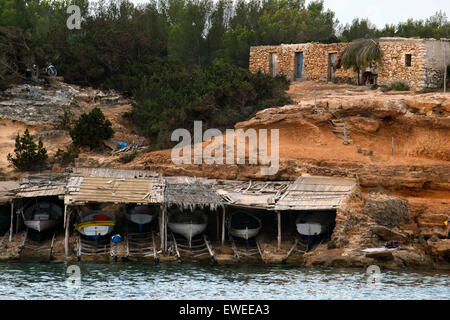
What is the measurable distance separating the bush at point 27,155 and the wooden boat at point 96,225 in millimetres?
7342

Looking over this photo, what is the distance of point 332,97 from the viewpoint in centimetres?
4697

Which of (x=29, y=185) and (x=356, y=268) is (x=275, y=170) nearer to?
(x=356, y=268)

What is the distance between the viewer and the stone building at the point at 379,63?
48125 mm

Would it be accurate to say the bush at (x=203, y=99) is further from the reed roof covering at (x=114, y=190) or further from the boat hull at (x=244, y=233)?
the boat hull at (x=244, y=233)

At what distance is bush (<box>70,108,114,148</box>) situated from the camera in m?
47.4

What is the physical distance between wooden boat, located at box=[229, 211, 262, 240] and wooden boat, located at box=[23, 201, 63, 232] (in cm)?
751

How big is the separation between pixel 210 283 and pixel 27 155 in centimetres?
1611

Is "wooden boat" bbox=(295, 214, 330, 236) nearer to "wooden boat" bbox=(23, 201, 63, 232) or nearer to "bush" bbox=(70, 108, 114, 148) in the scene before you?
"wooden boat" bbox=(23, 201, 63, 232)

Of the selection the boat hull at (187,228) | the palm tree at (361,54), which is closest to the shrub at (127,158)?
the boat hull at (187,228)

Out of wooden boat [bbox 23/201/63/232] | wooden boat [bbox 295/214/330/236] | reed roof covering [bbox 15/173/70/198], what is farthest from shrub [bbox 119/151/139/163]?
wooden boat [bbox 295/214/330/236]

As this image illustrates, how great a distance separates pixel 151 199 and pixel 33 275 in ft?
20.8

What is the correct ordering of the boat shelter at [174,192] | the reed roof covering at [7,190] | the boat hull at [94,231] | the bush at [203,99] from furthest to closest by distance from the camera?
the bush at [203,99]
the reed roof covering at [7,190]
the boat hull at [94,231]
the boat shelter at [174,192]

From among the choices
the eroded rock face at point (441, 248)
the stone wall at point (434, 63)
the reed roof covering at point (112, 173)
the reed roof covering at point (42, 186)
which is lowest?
the eroded rock face at point (441, 248)
